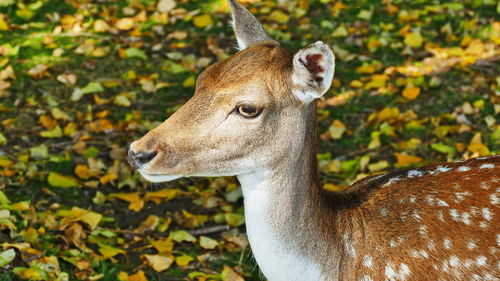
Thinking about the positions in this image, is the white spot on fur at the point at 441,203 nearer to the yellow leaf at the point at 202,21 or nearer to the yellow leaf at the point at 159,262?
the yellow leaf at the point at 159,262

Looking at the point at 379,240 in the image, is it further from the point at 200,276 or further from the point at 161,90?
the point at 161,90

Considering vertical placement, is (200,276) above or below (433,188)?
below

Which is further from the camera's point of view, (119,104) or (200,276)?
(119,104)

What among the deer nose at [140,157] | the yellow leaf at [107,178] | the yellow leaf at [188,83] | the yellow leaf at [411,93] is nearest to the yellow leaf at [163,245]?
the yellow leaf at [107,178]

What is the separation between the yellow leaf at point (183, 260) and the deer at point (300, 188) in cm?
123

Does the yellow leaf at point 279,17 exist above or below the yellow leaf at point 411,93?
below

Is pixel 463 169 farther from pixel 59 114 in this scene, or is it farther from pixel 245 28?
pixel 59 114

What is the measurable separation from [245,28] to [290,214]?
88 cm

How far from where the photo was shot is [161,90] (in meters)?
6.20

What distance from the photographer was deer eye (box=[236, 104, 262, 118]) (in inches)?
116

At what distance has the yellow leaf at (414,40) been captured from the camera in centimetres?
691

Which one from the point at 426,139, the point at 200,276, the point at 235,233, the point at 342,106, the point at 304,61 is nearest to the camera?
the point at 304,61

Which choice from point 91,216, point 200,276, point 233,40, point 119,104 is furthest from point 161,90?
point 200,276

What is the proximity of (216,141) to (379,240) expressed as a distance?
2.62 ft
